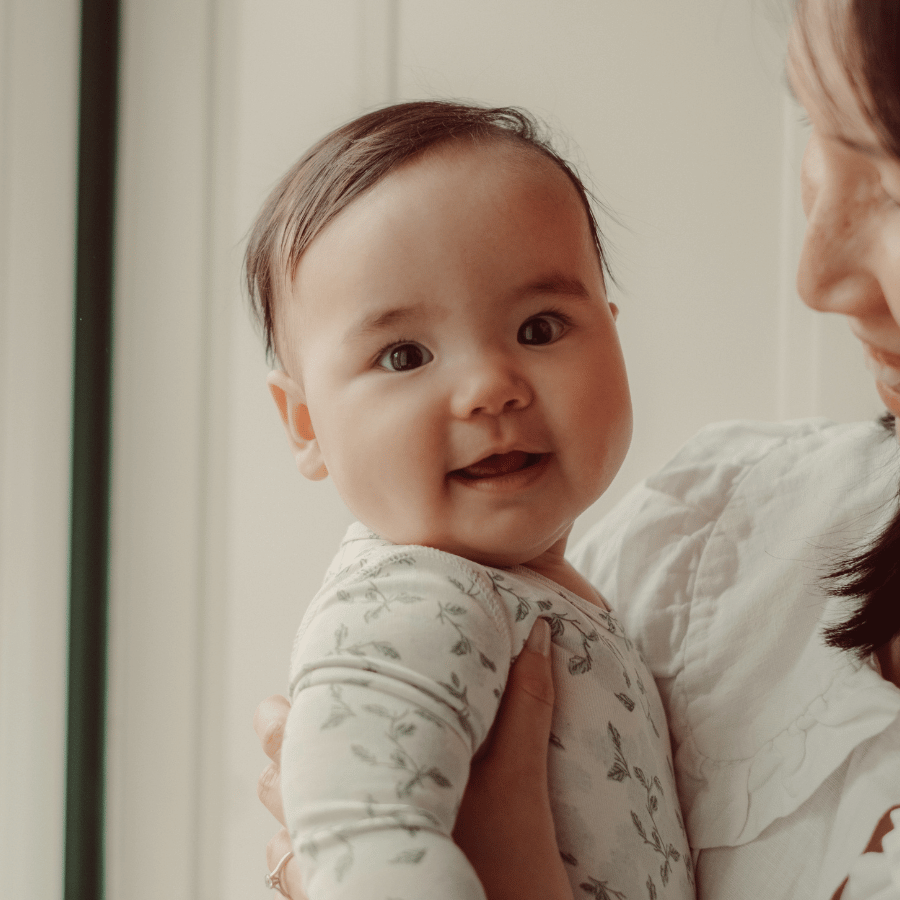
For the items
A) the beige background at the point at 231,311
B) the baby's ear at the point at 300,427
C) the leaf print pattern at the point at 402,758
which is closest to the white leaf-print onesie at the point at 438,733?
the leaf print pattern at the point at 402,758

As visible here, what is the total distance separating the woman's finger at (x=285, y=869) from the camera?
75 centimetres

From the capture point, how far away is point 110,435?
154 centimetres

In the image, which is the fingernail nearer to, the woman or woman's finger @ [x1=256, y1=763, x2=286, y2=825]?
the woman

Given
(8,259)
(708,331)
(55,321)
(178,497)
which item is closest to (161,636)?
(178,497)

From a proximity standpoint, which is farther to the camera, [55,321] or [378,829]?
[55,321]

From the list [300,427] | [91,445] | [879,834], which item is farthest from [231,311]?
[879,834]

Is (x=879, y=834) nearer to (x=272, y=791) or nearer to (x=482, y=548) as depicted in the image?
(x=482, y=548)

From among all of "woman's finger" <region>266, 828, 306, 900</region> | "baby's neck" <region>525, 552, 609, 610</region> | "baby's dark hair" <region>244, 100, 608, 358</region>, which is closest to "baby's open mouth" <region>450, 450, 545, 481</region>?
"baby's neck" <region>525, 552, 609, 610</region>

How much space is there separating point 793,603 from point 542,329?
0.34m

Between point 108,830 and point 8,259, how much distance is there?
100 centimetres

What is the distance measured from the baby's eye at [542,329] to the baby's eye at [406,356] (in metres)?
0.08

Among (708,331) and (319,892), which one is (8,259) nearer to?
(708,331)

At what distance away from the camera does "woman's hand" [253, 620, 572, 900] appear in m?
0.59

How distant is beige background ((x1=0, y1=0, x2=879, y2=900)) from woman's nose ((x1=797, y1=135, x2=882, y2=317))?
21.6 inches
